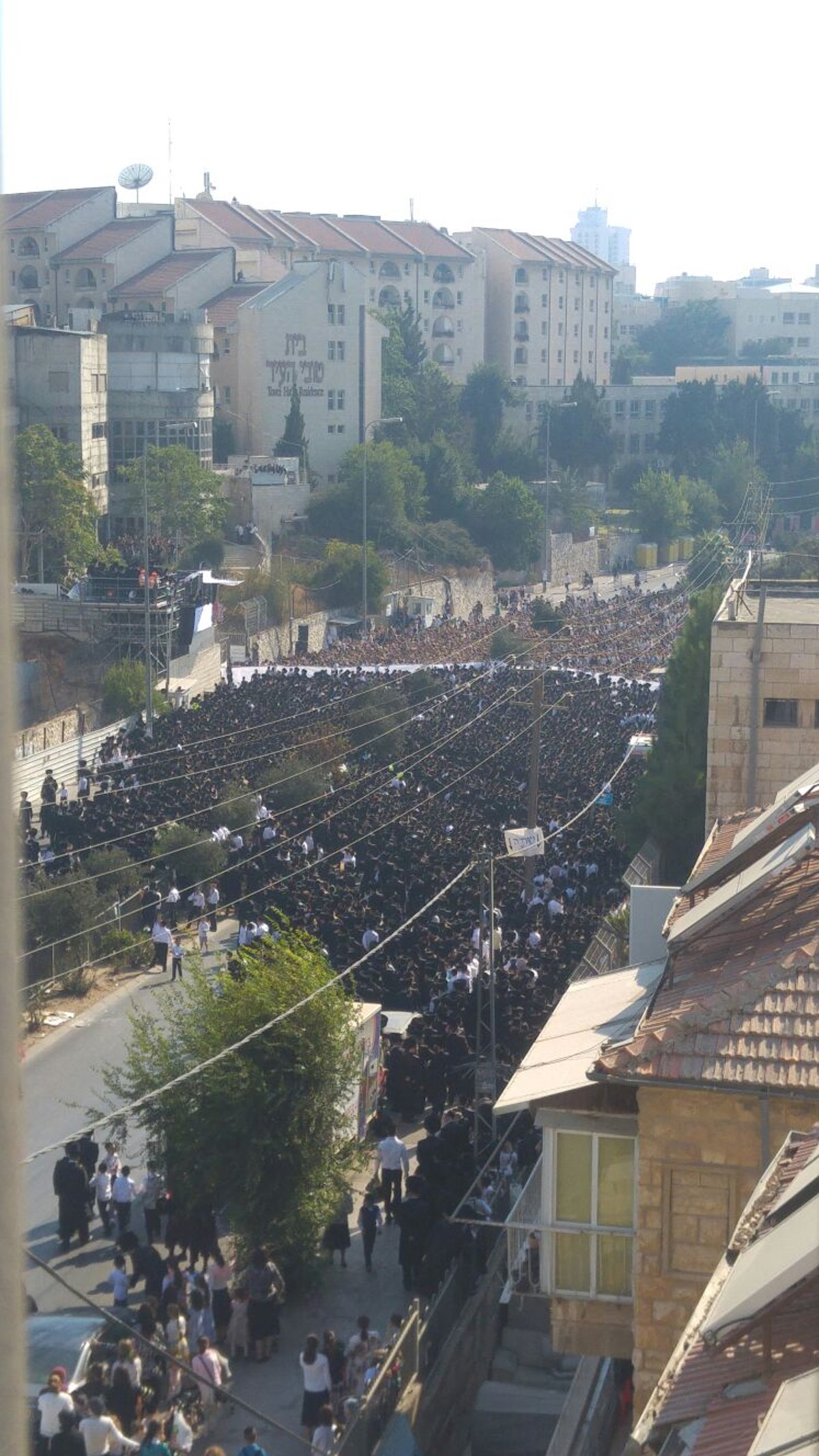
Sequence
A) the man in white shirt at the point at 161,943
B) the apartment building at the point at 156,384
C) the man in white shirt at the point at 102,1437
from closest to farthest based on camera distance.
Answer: the man in white shirt at the point at 102,1437 < the man in white shirt at the point at 161,943 < the apartment building at the point at 156,384

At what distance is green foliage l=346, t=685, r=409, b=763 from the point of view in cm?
3309

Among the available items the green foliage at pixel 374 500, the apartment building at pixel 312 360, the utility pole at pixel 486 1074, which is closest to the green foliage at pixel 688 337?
the apartment building at pixel 312 360

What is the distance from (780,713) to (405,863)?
16.2ft

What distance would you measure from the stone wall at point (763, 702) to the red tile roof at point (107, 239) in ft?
164

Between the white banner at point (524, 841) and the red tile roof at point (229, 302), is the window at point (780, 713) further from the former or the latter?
the red tile roof at point (229, 302)

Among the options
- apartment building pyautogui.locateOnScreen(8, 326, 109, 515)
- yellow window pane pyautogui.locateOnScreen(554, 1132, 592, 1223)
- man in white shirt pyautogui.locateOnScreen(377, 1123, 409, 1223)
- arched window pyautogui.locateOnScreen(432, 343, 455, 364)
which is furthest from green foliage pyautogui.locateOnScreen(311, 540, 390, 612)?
yellow window pane pyautogui.locateOnScreen(554, 1132, 592, 1223)

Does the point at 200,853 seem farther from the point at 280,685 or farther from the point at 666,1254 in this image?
the point at 666,1254

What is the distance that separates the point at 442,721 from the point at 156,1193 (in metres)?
20.9

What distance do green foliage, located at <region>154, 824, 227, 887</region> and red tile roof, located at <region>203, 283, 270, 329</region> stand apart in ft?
149

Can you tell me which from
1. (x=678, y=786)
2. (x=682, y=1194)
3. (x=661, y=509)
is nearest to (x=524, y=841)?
(x=678, y=786)

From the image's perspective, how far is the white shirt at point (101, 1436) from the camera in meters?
9.26

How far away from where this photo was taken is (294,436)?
6469cm

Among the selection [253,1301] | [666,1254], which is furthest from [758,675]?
[666,1254]

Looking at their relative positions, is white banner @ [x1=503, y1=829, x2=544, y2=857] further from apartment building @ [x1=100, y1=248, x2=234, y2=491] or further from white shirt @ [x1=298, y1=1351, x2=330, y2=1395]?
apartment building @ [x1=100, y1=248, x2=234, y2=491]
